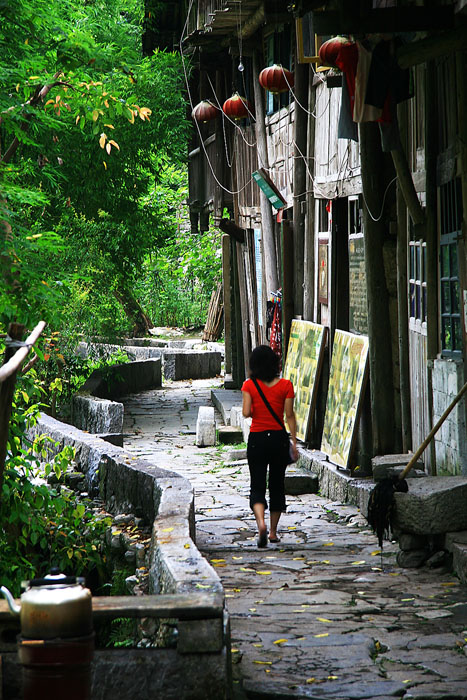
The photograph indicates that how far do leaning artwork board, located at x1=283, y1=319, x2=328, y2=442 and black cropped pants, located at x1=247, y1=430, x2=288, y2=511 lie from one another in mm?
3569

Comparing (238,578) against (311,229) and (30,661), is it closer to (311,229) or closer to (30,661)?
(30,661)

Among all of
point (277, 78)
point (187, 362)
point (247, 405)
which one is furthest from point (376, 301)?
point (187, 362)

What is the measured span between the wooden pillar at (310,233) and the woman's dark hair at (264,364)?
14.6ft

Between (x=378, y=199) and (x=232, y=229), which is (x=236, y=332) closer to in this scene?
(x=232, y=229)

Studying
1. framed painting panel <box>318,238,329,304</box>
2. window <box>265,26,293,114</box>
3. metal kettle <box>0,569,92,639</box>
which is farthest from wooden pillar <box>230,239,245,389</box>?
metal kettle <box>0,569,92,639</box>

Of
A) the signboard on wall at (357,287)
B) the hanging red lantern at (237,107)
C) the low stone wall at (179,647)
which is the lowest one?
the low stone wall at (179,647)

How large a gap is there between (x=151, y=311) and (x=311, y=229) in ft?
69.4

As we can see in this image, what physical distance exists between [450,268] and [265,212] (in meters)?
7.62

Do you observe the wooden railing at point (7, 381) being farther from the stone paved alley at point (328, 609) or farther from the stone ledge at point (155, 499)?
the stone paved alley at point (328, 609)

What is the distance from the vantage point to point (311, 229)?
43.1ft

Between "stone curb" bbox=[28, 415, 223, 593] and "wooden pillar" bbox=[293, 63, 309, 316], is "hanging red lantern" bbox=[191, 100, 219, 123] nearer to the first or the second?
"wooden pillar" bbox=[293, 63, 309, 316]

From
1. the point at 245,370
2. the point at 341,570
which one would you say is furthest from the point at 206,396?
the point at 341,570

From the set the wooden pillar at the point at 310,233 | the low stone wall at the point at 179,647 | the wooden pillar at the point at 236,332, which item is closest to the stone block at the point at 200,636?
the low stone wall at the point at 179,647

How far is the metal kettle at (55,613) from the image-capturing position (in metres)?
3.47
